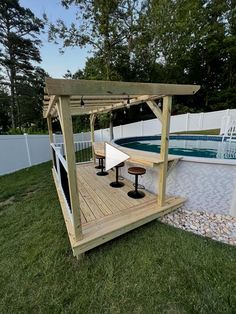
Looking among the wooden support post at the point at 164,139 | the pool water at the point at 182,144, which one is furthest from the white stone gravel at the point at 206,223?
the pool water at the point at 182,144

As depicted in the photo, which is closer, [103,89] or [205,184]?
[103,89]

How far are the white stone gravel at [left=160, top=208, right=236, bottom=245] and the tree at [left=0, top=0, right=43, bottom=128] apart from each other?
53.4 feet

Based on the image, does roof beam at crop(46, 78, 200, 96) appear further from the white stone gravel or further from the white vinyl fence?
the white vinyl fence

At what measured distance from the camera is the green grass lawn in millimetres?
1942

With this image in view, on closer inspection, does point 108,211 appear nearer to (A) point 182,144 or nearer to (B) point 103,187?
(B) point 103,187

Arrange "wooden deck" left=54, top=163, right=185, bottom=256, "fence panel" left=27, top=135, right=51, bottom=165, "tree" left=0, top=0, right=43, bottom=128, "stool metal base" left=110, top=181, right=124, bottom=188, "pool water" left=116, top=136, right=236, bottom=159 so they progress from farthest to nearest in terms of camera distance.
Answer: "tree" left=0, top=0, right=43, bottom=128 < "pool water" left=116, top=136, right=236, bottom=159 < "fence panel" left=27, top=135, right=51, bottom=165 < "stool metal base" left=110, top=181, right=124, bottom=188 < "wooden deck" left=54, top=163, right=185, bottom=256

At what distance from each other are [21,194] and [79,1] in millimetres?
10403

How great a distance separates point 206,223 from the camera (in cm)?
332

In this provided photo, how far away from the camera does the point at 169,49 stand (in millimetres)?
16000

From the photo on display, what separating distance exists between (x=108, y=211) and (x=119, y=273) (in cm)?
114

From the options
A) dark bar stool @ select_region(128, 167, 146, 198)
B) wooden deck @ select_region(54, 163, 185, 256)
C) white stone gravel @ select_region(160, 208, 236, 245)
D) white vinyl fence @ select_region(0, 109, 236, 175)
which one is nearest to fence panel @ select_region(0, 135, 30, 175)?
white vinyl fence @ select_region(0, 109, 236, 175)

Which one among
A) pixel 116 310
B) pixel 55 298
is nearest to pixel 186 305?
pixel 116 310

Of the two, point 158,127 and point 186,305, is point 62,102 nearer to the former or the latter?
point 186,305

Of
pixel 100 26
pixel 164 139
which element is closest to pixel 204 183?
pixel 164 139
